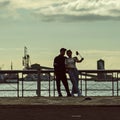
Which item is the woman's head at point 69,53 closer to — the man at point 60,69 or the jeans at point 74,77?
the man at point 60,69

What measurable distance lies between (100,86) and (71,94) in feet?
20.7

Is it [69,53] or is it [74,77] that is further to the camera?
[74,77]

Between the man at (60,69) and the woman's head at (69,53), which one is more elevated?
the woman's head at (69,53)

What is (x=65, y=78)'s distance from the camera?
22.8m
